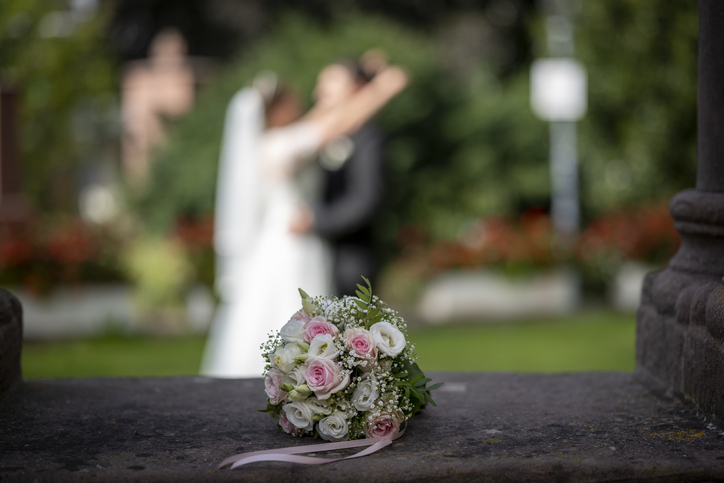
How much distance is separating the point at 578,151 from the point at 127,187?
6032 mm

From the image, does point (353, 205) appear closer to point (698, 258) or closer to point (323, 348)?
point (698, 258)

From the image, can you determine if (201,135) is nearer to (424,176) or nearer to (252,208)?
(424,176)

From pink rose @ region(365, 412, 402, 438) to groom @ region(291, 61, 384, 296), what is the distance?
3.15 meters

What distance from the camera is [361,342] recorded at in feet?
7.11

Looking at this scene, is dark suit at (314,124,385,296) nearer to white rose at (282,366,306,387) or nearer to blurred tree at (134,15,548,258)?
white rose at (282,366,306,387)

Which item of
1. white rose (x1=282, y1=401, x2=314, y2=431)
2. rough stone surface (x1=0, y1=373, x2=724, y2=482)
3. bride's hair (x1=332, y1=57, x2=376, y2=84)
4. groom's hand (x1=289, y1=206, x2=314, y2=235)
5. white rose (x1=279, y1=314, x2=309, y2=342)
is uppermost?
bride's hair (x1=332, y1=57, x2=376, y2=84)

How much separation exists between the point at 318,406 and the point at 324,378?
0.10 meters

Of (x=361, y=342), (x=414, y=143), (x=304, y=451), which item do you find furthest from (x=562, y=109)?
(x=304, y=451)

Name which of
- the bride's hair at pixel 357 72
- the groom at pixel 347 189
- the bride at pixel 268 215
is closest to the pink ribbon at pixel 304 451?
the bride at pixel 268 215

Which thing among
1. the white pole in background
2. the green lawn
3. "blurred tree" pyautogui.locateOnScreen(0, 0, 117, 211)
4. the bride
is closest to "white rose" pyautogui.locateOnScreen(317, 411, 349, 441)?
the bride

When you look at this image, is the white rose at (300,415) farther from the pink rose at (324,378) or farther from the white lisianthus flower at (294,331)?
the white lisianthus flower at (294,331)

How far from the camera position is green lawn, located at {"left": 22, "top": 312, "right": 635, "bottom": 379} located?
6.73 m

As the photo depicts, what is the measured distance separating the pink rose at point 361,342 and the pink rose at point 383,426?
157 millimetres

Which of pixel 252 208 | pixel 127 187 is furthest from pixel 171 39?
pixel 252 208
